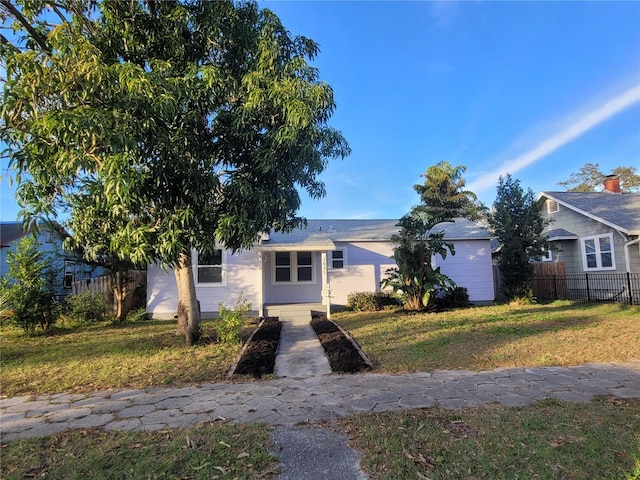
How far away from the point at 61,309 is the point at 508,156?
18972 millimetres

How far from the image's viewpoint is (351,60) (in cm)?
971

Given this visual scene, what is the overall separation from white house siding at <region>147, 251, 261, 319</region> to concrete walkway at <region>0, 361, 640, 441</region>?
7.43 meters

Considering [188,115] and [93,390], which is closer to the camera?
[93,390]

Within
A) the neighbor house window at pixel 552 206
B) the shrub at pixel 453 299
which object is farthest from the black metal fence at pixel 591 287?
the shrub at pixel 453 299

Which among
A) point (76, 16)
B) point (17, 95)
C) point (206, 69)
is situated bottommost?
point (17, 95)

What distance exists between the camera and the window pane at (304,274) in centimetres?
1428

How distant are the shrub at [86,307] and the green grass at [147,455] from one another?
9466 millimetres

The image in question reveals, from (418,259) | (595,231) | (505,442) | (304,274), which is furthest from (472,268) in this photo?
(505,442)

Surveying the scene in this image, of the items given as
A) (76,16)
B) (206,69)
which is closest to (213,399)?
(206,69)

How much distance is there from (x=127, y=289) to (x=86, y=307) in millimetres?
1289

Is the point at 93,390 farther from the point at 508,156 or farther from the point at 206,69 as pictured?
the point at 508,156

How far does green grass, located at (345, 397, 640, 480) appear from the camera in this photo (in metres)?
2.82

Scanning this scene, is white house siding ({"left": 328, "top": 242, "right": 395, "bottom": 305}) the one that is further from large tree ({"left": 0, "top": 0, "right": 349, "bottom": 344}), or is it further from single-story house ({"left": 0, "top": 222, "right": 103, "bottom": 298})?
single-story house ({"left": 0, "top": 222, "right": 103, "bottom": 298})

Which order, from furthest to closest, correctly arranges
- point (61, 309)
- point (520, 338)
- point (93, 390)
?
point (61, 309)
point (520, 338)
point (93, 390)
